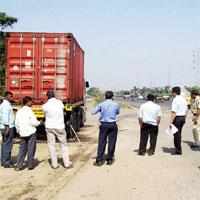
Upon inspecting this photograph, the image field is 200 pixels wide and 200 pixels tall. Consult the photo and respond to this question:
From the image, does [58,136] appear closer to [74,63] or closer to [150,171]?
[150,171]

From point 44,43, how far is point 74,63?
1755 millimetres

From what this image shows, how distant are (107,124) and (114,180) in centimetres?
229

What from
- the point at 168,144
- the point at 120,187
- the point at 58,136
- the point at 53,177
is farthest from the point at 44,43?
the point at 120,187

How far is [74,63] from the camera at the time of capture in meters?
19.3

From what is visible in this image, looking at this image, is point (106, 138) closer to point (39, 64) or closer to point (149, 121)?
point (149, 121)

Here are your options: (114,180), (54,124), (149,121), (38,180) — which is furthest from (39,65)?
(114,180)

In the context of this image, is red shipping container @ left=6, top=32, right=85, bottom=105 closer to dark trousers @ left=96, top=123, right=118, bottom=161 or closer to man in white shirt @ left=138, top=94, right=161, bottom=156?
man in white shirt @ left=138, top=94, right=161, bottom=156

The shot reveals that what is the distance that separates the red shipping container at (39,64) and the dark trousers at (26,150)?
6.13m

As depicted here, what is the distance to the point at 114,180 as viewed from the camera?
9797 mm

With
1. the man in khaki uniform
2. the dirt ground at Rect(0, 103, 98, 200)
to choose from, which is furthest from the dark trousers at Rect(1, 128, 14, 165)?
the man in khaki uniform

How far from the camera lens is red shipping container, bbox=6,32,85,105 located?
58.6 feet

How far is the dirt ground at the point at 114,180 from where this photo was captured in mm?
8531

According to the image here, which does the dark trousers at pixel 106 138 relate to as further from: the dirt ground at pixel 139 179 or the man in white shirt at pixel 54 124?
the man in white shirt at pixel 54 124

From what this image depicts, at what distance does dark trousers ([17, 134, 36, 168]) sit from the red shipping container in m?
6.13
